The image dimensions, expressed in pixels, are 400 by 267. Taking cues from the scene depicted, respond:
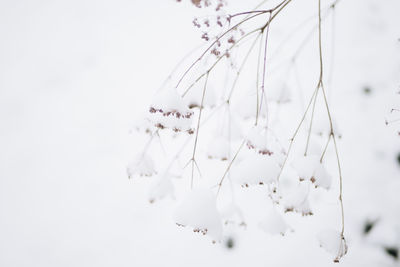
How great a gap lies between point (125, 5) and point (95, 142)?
Answer: 1490 mm

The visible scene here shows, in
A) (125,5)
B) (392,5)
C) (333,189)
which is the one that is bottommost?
(333,189)

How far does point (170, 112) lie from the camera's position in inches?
27.3

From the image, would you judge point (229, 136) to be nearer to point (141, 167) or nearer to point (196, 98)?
point (196, 98)

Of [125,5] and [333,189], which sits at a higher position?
[125,5]

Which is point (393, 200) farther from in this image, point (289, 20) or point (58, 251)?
point (58, 251)

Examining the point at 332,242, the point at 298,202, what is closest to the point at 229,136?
the point at 298,202

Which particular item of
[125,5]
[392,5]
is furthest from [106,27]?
[392,5]

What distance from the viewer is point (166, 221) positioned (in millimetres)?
1776

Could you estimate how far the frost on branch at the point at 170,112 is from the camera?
69 centimetres

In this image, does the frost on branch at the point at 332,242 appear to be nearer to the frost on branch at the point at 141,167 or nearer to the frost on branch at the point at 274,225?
the frost on branch at the point at 274,225

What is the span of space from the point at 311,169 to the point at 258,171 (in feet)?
0.54

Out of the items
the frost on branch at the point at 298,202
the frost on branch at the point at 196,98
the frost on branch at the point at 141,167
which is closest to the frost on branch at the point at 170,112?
the frost on branch at the point at 196,98

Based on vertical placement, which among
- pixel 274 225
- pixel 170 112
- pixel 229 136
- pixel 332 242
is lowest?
pixel 332 242

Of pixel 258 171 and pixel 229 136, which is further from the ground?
pixel 229 136
